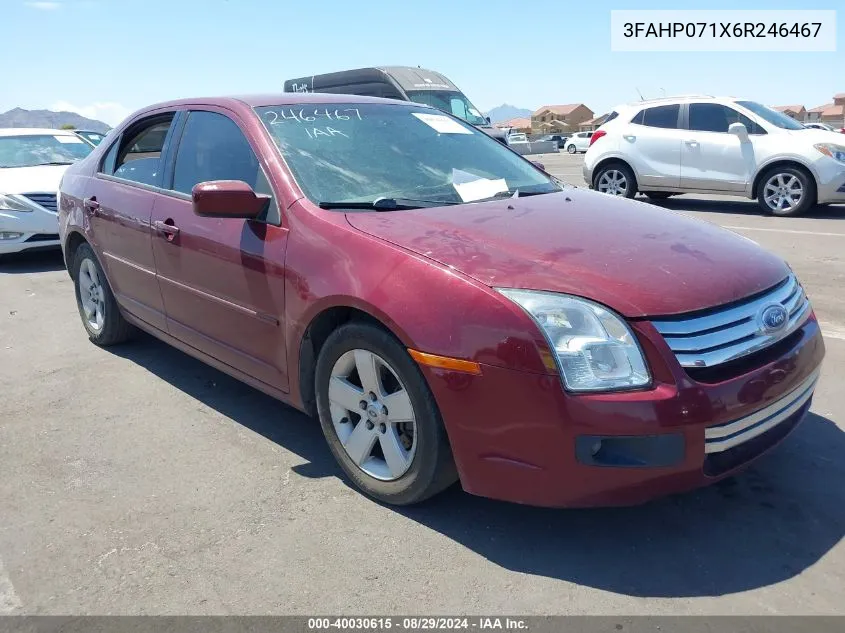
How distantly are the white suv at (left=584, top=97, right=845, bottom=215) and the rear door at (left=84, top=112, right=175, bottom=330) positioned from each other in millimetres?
8369

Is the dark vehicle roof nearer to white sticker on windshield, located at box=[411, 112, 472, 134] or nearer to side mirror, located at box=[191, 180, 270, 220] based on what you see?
white sticker on windshield, located at box=[411, 112, 472, 134]

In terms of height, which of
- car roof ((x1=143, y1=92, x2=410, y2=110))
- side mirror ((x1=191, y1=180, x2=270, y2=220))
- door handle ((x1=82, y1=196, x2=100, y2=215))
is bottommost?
door handle ((x1=82, y1=196, x2=100, y2=215))

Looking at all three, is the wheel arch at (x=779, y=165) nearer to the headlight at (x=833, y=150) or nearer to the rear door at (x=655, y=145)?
the headlight at (x=833, y=150)

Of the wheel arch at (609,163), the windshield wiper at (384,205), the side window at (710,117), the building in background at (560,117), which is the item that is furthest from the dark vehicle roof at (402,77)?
the building in background at (560,117)

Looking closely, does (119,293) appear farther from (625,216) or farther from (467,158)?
(625,216)

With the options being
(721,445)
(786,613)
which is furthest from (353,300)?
(786,613)

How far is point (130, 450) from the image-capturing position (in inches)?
141

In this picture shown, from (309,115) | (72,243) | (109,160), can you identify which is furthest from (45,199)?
(309,115)

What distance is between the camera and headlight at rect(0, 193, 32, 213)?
320 inches

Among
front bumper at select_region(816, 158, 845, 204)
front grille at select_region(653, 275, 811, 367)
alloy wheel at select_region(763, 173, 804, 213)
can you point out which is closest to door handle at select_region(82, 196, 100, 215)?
front grille at select_region(653, 275, 811, 367)

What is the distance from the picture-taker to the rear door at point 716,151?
1027 centimetres

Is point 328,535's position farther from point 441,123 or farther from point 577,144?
point 577,144

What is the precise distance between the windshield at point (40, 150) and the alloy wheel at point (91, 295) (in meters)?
4.76

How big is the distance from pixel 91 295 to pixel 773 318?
14.4 ft
